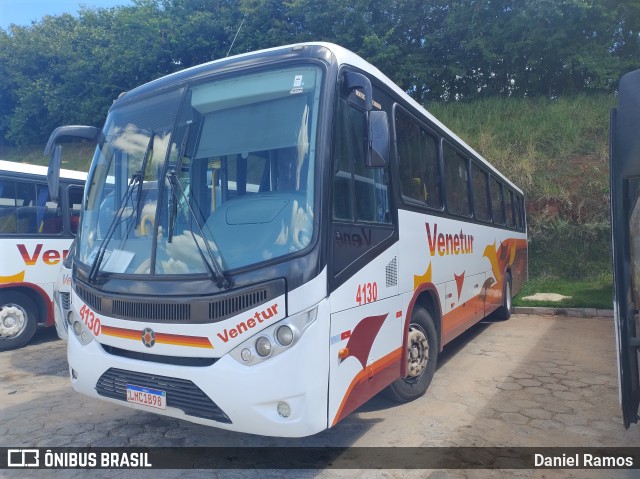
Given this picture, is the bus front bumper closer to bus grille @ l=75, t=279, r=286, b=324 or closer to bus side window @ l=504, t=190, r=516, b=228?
bus grille @ l=75, t=279, r=286, b=324

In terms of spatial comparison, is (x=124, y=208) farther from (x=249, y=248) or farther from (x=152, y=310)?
(x=249, y=248)

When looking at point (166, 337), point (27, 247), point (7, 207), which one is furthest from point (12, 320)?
point (166, 337)

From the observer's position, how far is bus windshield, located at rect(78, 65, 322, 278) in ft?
11.3

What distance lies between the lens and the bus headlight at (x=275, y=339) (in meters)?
3.19

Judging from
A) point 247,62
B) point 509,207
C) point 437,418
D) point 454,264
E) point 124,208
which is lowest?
point 437,418

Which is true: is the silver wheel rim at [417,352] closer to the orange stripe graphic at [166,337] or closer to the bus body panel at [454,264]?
the bus body panel at [454,264]

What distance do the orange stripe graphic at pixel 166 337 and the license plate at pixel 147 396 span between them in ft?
1.13

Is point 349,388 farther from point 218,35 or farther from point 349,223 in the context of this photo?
point 218,35

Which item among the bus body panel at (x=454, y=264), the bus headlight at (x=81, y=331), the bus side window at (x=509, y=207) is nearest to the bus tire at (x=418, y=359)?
the bus body panel at (x=454, y=264)

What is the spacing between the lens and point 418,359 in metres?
5.07

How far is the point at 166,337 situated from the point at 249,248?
2.80ft

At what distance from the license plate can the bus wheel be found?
18.0 ft

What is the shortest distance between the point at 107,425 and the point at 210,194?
98.0 inches

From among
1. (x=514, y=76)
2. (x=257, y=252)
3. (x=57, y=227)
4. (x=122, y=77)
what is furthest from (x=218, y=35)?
(x=257, y=252)
